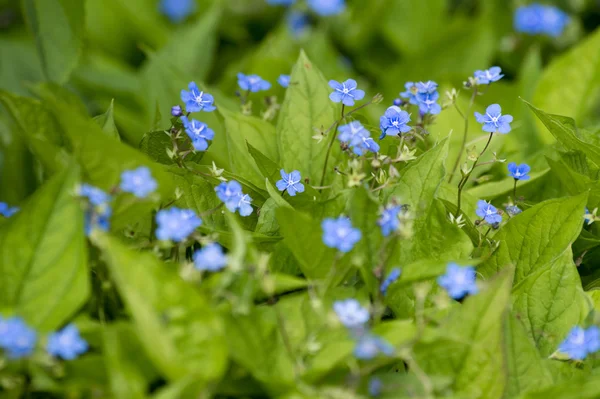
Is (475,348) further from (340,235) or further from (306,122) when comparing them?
(306,122)

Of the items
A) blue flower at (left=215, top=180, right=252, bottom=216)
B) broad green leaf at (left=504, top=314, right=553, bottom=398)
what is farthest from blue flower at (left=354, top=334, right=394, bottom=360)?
blue flower at (left=215, top=180, right=252, bottom=216)

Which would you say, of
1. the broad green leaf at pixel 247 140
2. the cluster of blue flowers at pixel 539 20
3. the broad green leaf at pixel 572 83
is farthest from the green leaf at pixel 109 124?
the cluster of blue flowers at pixel 539 20

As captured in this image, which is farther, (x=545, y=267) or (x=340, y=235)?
(x=545, y=267)

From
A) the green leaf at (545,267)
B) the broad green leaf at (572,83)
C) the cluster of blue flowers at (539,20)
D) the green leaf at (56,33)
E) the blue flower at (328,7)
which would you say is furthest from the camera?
the blue flower at (328,7)

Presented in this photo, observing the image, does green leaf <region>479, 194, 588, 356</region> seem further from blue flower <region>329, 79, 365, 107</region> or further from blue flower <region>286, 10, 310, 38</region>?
blue flower <region>286, 10, 310, 38</region>

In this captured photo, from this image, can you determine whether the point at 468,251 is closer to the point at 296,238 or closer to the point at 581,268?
the point at 296,238

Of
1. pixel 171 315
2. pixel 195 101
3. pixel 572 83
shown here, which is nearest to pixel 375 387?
pixel 171 315

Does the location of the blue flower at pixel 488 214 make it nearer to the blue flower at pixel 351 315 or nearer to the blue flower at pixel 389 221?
the blue flower at pixel 389 221
